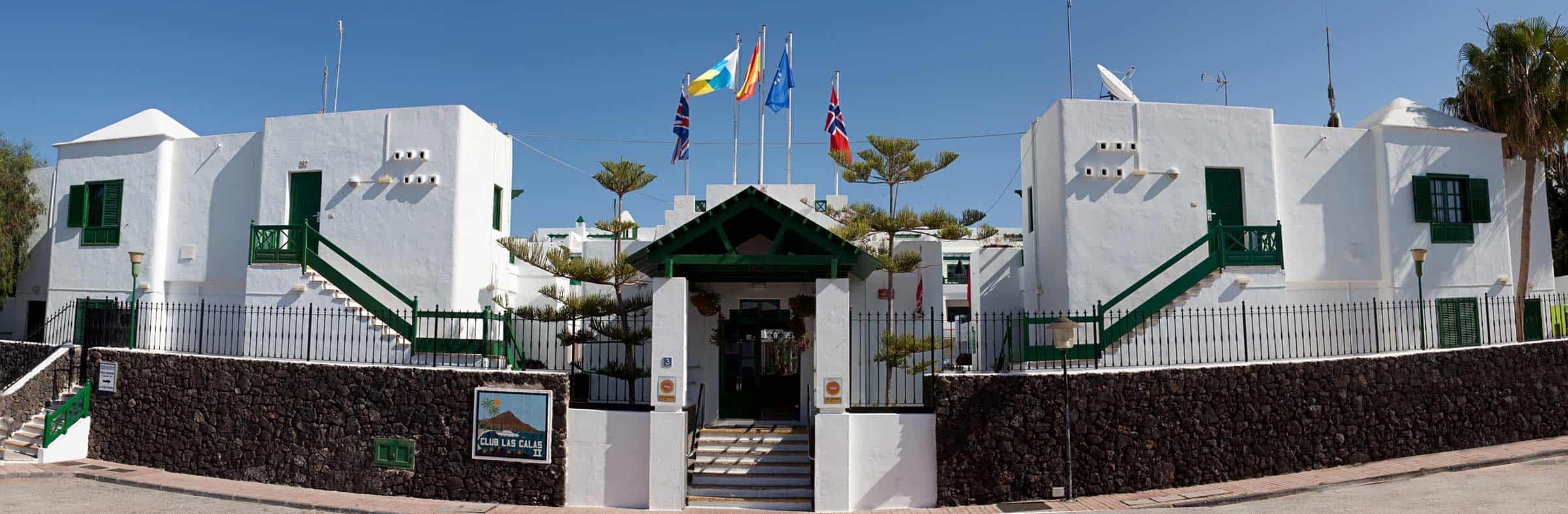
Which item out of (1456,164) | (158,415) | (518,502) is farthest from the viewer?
(1456,164)

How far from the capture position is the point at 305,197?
17.7m

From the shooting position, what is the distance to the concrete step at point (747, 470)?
12.6 metres

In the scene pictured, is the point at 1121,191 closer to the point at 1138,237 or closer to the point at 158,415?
the point at 1138,237

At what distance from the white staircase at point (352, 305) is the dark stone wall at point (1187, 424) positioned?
9.85 metres

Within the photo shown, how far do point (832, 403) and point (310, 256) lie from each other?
11400mm

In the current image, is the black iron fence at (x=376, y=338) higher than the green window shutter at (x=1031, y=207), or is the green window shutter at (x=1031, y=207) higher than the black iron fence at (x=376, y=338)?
the green window shutter at (x=1031, y=207)

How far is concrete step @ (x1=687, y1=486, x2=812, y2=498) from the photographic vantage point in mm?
12195

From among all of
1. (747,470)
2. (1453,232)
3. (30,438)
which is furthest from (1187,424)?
(30,438)

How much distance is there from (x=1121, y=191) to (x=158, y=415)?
1779cm

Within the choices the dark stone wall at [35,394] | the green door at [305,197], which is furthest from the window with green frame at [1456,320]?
the dark stone wall at [35,394]

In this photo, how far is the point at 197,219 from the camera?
60.5 ft

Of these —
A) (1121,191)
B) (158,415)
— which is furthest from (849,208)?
(158,415)

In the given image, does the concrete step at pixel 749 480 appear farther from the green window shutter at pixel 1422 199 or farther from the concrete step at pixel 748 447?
the green window shutter at pixel 1422 199

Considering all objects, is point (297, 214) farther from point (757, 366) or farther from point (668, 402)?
point (668, 402)
